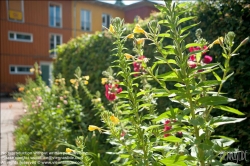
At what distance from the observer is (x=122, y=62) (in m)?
1.37

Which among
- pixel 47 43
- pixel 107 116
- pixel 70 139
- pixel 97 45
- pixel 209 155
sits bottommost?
pixel 70 139

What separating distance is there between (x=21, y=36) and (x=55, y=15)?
3.26 meters

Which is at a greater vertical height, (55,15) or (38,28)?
(55,15)

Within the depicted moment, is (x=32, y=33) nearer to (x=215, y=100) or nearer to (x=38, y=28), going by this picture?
(x=38, y=28)

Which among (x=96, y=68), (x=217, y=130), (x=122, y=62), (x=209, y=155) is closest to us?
(x=209, y=155)

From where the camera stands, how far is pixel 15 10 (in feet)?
54.2

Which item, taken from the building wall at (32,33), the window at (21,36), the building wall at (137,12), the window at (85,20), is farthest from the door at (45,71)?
the building wall at (137,12)

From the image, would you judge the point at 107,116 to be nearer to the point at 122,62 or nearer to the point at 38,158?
the point at 122,62

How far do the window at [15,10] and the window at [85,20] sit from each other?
191 inches

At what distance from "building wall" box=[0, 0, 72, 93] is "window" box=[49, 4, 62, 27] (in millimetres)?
323

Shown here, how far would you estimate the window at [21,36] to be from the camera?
16578 millimetres

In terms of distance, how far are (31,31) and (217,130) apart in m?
17.4

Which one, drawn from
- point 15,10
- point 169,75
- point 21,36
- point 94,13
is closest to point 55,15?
point 15,10

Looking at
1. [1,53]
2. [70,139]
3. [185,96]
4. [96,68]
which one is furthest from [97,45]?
[1,53]
